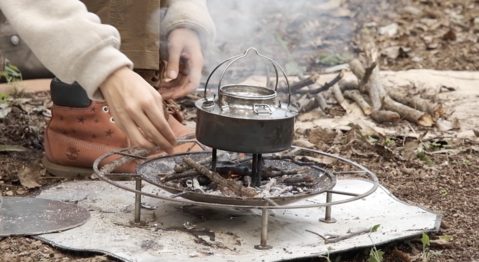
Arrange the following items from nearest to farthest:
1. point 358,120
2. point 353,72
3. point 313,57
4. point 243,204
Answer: point 243,204 < point 358,120 < point 353,72 < point 313,57

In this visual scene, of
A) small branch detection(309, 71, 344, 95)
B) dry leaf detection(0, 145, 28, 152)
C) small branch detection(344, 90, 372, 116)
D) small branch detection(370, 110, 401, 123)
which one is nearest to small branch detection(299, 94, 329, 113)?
small branch detection(309, 71, 344, 95)

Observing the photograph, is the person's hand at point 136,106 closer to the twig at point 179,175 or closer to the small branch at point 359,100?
the twig at point 179,175

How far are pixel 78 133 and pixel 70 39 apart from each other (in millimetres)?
1184

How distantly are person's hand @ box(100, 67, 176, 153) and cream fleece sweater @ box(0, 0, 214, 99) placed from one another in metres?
0.04

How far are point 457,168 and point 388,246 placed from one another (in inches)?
46.2

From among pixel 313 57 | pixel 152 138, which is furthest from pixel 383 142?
pixel 313 57

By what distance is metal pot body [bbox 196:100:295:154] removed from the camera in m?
2.95

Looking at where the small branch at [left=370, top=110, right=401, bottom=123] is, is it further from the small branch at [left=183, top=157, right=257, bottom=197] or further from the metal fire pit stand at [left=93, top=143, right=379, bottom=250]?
the small branch at [left=183, top=157, right=257, bottom=197]

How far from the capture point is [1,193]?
3607mm

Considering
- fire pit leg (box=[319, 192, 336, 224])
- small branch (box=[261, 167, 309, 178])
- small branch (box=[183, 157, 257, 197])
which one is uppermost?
small branch (box=[183, 157, 257, 197])

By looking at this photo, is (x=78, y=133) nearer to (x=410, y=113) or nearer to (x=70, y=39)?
(x=70, y=39)

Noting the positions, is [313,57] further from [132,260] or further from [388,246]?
[132,260]

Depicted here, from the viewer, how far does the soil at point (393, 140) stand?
3.12m

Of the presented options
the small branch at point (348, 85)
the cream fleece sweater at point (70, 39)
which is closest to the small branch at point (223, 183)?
Answer: the cream fleece sweater at point (70, 39)
